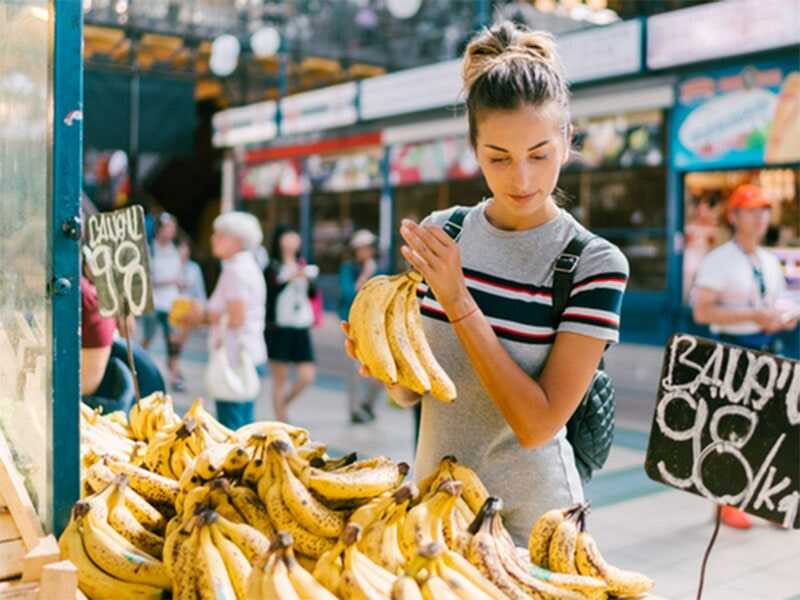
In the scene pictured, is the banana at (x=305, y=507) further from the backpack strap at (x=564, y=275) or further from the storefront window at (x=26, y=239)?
the backpack strap at (x=564, y=275)

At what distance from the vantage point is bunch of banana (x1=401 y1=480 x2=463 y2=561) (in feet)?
5.29

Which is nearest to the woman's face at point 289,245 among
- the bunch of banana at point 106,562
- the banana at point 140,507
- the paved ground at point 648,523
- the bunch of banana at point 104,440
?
the paved ground at point 648,523

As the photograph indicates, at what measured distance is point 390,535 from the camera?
1.62 meters

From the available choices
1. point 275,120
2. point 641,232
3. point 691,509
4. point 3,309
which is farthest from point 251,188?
point 3,309

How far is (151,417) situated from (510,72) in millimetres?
1572

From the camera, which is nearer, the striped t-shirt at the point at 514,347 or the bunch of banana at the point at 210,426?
the striped t-shirt at the point at 514,347

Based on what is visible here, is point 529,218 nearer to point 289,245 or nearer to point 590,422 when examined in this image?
point 590,422

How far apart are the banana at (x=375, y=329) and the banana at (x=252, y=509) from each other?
1.12 feet

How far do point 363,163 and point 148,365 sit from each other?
12.6m

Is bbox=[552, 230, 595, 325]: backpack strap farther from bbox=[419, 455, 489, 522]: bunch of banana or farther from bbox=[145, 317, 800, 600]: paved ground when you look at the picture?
bbox=[145, 317, 800, 600]: paved ground

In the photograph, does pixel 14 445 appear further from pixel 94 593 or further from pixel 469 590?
pixel 469 590

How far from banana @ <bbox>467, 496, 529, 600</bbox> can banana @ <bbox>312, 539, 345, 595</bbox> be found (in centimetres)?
23

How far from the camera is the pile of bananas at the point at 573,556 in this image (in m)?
1.63

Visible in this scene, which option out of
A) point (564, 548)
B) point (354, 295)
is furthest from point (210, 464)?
point (354, 295)
